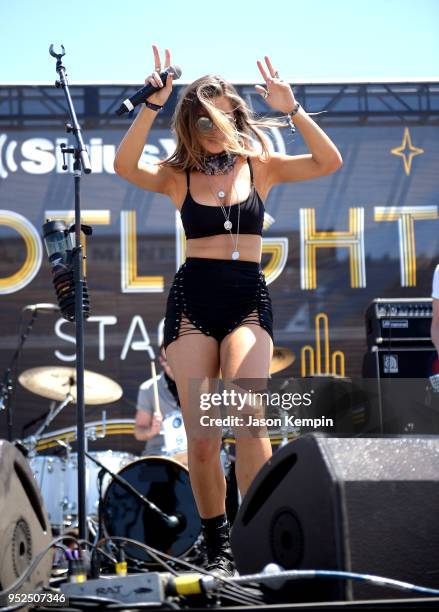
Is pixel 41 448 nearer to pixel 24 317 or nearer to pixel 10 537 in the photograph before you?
pixel 24 317

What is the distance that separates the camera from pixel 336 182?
7875 millimetres

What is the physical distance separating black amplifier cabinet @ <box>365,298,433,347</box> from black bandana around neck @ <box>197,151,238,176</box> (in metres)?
2.98

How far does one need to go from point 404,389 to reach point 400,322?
2.60 ft

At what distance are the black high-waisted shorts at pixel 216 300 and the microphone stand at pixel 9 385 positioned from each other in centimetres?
378

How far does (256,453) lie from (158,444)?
3699 millimetres

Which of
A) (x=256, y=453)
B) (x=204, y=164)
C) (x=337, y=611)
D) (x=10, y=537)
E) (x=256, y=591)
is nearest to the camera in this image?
(x=337, y=611)

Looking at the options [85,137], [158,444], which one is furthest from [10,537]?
[85,137]

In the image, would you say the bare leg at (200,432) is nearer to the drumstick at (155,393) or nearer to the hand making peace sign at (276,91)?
the hand making peace sign at (276,91)

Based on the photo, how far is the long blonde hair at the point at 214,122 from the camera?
3.47 m

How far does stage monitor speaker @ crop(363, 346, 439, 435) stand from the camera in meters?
5.05

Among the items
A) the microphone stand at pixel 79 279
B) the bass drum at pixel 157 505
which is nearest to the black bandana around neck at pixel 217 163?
the microphone stand at pixel 79 279

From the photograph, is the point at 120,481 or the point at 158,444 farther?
the point at 158,444

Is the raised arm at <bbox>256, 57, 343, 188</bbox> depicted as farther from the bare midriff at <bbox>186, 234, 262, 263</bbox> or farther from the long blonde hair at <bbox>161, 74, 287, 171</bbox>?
the bare midriff at <bbox>186, 234, 262, 263</bbox>

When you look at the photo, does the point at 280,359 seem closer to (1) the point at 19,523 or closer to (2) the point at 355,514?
(1) the point at 19,523
